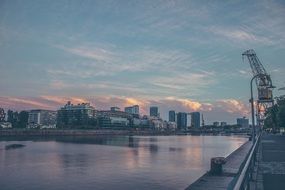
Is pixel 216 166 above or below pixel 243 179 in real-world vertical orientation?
below

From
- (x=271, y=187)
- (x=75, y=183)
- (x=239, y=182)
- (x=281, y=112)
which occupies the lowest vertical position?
(x=75, y=183)

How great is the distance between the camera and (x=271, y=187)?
18.2 meters

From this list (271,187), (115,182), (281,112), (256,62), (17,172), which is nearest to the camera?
(271,187)

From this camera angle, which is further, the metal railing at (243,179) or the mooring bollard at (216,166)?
the mooring bollard at (216,166)

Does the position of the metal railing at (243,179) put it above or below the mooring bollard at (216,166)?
above

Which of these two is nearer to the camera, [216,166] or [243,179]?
[243,179]

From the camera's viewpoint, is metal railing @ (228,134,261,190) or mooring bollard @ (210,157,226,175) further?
mooring bollard @ (210,157,226,175)

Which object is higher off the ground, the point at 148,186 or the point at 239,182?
the point at 239,182

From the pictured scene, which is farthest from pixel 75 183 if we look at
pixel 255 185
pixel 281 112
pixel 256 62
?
pixel 256 62

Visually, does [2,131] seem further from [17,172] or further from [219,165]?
[219,165]

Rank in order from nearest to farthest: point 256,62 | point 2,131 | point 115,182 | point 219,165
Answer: point 219,165, point 115,182, point 256,62, point 2,131

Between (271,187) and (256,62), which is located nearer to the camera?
(271,187)

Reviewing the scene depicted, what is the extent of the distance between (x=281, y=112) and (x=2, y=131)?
146615mm

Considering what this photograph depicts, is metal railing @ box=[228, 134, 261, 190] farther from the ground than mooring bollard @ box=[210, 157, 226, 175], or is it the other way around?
metal railing @ box=[228, 134, 261, 190]
